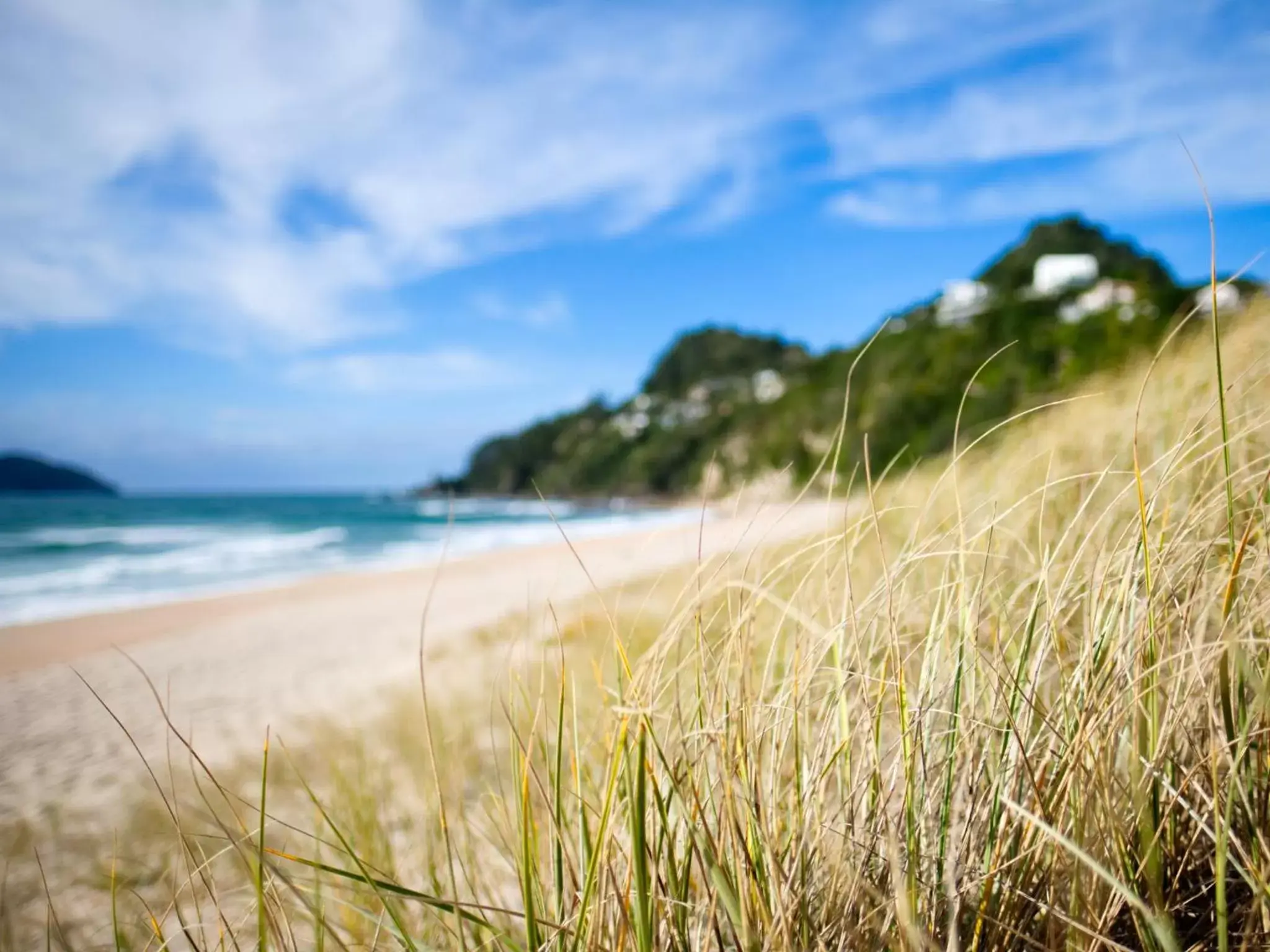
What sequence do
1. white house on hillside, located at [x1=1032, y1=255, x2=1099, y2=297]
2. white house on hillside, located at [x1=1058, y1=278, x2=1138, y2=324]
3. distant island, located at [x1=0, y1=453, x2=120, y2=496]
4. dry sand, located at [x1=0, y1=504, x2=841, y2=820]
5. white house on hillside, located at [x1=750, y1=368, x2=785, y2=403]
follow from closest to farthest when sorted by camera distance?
dry sand, located at [x1=0, y1=504, x2=841, y2=820] → white house on hillside, located at [x1=1058, y1=278, x2=1138, y2=324] → white house on hillside, located at [x1=1032, y1=255, x2=1099, y2=297] → white house on hillside, located at [x1=750, y1=368, x2=785, y2=403] → distant island, located at [x1=0, y1=453, x2=120, y2=496]

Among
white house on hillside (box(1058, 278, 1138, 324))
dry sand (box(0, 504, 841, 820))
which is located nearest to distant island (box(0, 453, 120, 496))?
dry sand (box(0, 504, 841, 820))

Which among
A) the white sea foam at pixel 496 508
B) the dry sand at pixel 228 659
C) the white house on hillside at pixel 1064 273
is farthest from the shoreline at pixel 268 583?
the white house on hillside at pixel 1064 273

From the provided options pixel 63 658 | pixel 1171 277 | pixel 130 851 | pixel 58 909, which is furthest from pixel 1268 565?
pixel 1171 277

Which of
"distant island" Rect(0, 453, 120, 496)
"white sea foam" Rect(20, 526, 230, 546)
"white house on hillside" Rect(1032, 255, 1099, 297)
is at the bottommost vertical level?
"white sea foam" Rect(20, 526, 230, 546)

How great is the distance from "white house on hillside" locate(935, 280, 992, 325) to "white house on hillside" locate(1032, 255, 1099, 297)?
3.99 metres

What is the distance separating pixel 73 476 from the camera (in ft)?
320

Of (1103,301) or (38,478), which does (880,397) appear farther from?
(38,478)

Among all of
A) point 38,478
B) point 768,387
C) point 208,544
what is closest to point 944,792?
point 208,544

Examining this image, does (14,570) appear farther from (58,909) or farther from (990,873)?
(990,873)

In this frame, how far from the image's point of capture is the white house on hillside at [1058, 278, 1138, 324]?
3131cm

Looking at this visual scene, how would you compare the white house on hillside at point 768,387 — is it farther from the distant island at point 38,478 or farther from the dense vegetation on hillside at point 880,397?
the distant island at point 38,478

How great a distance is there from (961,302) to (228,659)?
209ft

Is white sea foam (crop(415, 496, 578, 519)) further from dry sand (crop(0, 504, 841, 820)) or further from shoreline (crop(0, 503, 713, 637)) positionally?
dry sand (crop(0, 504, 841, 820))

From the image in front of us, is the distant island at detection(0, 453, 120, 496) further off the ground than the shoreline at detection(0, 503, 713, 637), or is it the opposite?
the distant island at detection(0, 453, 120, 496)
